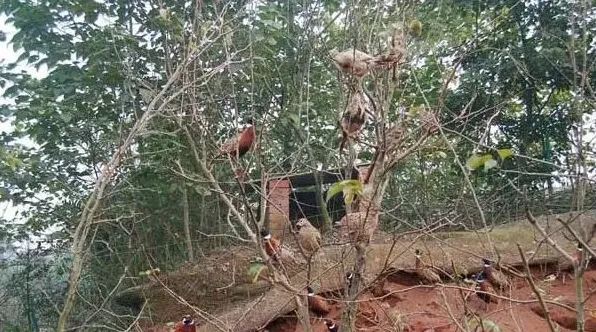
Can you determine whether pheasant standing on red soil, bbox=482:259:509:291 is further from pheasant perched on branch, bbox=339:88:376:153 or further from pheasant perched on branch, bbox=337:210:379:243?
pheasant perched on branch, bbox=339:88:376:153

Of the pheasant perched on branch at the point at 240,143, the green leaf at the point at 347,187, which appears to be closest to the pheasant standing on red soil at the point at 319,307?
the pheasant perched on branch at the point at 240,143

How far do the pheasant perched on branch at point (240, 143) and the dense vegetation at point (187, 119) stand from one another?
2.81 feet

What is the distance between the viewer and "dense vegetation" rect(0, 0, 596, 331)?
385 cm

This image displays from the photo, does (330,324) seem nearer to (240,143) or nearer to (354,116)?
(240,143)

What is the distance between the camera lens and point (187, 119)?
318cm

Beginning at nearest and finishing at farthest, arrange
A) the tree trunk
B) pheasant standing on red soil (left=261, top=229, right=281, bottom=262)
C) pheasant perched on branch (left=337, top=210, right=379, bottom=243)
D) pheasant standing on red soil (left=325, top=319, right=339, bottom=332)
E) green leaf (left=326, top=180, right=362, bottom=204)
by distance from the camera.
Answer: green leaf (left=326, top=180, right=362, bottom=204) → pheasant perched on branch (left=337, top=210, right=379, bottom=243) → pheasant standing on red soil (left=261, top=229, right=281, bottom=262) → pheasant standing on red soil (left=325, top=319, right=339, bottom=332) → the tree trunk

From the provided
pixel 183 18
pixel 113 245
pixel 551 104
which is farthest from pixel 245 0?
pixel 551 104

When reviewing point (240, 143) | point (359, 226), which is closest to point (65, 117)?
point (240, 143)

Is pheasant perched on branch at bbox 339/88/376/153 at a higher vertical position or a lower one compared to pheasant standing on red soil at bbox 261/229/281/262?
higher

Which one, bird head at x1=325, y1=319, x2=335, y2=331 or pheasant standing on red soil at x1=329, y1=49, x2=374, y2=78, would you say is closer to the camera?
pheasant standing on red soil at x1=329, y1=49, x2=374, y2=78

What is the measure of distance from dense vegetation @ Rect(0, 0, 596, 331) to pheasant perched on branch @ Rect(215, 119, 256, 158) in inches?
33.7

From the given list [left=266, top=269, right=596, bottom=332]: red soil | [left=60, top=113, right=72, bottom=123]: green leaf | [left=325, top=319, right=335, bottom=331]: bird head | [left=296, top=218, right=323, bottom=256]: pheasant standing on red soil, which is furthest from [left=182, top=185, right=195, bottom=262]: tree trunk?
[left=296, top=218, right=323, bottom=256]: pheasant standing on red soil

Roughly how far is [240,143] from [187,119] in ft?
2.68

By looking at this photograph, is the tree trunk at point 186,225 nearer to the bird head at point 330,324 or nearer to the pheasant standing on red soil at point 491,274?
the bird head at point 330,324
